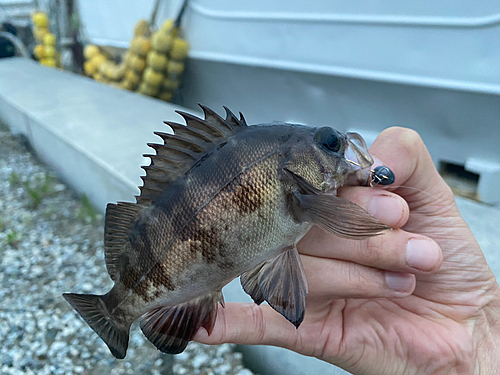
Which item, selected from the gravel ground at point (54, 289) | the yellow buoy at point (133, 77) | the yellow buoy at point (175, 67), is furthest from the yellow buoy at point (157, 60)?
the gravel ground at point (54, 289)

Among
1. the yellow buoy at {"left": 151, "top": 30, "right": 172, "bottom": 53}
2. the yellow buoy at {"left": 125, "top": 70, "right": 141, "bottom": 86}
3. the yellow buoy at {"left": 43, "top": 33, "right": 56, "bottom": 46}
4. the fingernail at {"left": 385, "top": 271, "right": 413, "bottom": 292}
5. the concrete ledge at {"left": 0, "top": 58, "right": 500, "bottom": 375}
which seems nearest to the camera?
the fingernail at {"left": 385, "top": 271, "right": 413, "bottom": 292}

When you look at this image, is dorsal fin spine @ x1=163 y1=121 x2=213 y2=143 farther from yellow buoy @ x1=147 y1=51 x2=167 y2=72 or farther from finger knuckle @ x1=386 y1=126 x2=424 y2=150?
yellow buoy @ x1=147 y1=51 x2=167 y2=72

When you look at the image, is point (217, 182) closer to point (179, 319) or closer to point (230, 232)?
point (230, 232)

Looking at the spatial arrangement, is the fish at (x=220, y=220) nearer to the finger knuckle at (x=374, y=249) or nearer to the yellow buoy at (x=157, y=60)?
the finger knuckle at (x=374, y=249)

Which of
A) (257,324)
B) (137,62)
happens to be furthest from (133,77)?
(257,324)

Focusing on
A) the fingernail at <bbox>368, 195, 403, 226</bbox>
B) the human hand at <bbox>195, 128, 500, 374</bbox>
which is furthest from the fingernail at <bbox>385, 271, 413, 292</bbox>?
the fingernail at <bbox>368, 195, 403, 226</bbox>

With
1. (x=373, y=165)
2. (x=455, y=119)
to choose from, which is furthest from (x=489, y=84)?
(x=373, y=165)
